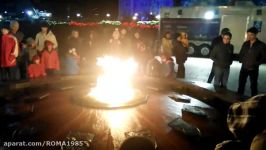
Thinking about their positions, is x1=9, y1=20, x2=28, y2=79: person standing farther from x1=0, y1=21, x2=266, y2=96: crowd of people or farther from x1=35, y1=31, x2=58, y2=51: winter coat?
x1=35, y1=31, x2=58, y2=51: winter coat

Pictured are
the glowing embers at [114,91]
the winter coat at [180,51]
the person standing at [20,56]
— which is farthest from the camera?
the winter coat at [180,51]

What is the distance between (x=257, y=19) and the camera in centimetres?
2088

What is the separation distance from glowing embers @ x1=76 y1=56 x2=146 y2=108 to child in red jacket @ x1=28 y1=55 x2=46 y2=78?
2191mm

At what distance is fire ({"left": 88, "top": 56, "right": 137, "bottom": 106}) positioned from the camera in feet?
23.4

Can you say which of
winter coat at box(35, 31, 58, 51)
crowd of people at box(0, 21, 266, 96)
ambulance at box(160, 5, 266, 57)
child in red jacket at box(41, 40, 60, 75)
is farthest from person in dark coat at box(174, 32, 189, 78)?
ambulance at box(160, 5, 266, 57)

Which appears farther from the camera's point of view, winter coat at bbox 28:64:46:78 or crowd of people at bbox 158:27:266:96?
winter coat at bbox 28:64:46:78

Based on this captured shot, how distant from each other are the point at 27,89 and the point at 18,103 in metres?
1.02

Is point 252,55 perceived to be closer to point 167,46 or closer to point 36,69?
point 167,46

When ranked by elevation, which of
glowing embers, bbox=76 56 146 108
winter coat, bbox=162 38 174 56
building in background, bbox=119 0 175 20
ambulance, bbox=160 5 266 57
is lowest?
glowing embers, bbox=76 56 146 108

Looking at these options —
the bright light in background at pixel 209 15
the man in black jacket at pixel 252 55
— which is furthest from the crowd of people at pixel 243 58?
the bright light in background at pixel 209 15

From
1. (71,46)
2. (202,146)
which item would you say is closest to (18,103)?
(202,146)

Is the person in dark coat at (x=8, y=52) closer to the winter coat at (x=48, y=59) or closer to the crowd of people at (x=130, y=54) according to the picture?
the crowd of people at (x=130, y=54)

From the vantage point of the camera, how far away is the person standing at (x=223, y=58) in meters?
9.68

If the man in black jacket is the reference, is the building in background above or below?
above
